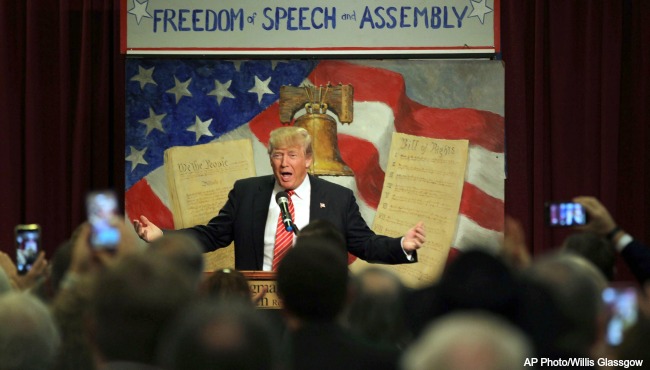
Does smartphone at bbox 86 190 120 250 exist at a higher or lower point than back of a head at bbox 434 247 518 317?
higher

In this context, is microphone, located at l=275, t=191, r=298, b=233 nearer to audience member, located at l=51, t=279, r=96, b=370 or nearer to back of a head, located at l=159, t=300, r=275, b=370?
audience member, located at l=51, t=279, r=96, b=370

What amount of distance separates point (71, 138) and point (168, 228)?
1296 millimetres

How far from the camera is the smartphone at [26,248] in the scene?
3.46 meters

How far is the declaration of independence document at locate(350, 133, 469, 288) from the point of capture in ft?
20.6

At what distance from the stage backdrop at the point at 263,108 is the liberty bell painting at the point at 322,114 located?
0.04 meters

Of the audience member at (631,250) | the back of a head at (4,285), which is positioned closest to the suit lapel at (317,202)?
the audience member at (631,250)

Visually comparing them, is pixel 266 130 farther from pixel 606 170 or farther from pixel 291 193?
pixel 606 170

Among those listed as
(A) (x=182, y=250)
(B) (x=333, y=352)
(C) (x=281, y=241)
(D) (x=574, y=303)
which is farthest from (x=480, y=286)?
(C) (x=281, y=241)

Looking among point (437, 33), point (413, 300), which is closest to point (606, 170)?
point (437, 33)

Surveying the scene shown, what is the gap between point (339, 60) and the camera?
Result: 6367 mm

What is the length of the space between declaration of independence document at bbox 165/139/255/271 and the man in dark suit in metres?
0.87

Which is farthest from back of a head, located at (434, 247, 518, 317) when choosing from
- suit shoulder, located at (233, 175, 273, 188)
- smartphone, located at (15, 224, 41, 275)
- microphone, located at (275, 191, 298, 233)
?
suit shoulder, located at (233, 175, 273, 188)

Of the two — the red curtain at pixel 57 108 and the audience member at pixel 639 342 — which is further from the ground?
the red curtain at pixel 57 108

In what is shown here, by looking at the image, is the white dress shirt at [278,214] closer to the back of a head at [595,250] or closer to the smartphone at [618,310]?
the back of a head at [595,250]
